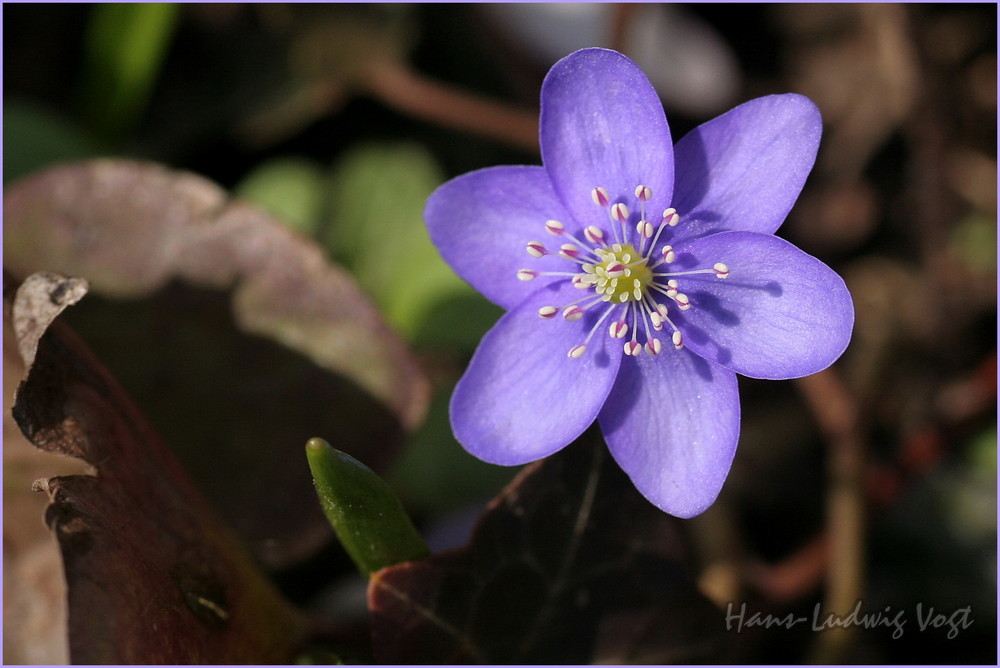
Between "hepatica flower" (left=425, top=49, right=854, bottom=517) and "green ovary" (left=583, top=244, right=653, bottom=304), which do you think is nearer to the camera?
"hepatica flower" (left=425, top=49, right=854, bottom=517)

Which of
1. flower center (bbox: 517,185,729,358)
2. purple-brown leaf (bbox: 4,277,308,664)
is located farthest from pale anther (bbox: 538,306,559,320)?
purple-brown leaf (bbox: 4,277,308,664)

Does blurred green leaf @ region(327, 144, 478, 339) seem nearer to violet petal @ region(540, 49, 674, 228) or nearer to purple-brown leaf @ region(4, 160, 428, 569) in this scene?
purple-brown leaf @ region(4, 160, 428, 569)

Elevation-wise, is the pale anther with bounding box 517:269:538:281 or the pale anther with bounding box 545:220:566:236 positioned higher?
the pale anther with bounding box 545:220:566:236

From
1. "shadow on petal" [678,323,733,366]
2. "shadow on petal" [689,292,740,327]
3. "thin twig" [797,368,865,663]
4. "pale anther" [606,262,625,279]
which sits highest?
"pale anther" [606,262,625,279]

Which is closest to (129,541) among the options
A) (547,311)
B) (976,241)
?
(547,311)

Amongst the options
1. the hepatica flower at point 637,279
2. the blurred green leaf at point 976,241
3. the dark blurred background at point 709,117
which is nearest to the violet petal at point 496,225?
the hepatica flower at point 637,279

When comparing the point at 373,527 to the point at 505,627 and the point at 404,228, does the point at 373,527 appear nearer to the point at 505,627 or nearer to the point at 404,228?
the point at 505,627

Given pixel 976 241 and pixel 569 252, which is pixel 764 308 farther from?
pixel 976 241

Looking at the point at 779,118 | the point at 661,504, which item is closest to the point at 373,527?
the point at 661,504
